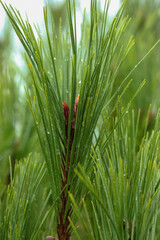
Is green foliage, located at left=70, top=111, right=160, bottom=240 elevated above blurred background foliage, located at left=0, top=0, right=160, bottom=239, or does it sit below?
below

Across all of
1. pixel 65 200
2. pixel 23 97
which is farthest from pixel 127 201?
pixel 23 97

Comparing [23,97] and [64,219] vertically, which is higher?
[23,97]

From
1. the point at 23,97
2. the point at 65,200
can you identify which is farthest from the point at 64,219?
the point at 23,97

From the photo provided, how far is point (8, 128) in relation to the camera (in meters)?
0.88

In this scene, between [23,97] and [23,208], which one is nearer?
[23,208]

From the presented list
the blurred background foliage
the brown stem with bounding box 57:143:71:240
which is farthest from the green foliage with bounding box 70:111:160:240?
the blurred background foliage

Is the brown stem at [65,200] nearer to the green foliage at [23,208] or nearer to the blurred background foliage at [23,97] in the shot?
the green foliage at [23,208]

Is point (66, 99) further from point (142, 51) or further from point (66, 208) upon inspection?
point (142, 51)

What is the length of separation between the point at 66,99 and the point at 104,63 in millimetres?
73

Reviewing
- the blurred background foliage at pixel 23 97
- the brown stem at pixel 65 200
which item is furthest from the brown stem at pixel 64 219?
the blurred background foliage at pixel 23 97

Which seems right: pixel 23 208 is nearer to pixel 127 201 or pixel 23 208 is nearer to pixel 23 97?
pixel 127 201

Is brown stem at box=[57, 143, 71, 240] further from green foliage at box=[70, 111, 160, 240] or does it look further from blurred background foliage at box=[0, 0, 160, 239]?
blurred background foliage at box=[0, 0, 160, 239]

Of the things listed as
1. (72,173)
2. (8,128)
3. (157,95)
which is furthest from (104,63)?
(8,128)

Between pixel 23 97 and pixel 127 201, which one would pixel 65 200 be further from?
pixel 23 97
